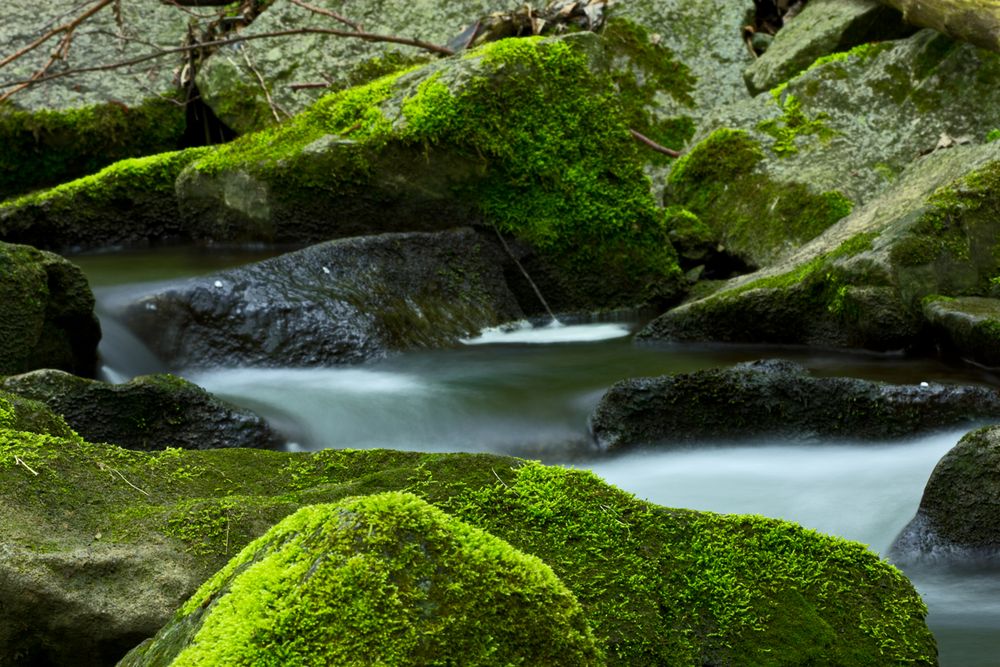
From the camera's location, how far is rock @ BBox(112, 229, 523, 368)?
20.2 ft

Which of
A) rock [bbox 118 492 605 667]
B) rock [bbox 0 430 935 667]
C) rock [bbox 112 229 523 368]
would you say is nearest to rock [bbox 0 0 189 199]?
rock [bbox 112 229 523 368]

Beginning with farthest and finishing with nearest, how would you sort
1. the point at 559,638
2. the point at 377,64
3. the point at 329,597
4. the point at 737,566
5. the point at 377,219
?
the point at 377,64, the point at 377,219, the point at 737,566, the point at 559,638, the point at 329,597

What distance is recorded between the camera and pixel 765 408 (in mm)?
5047

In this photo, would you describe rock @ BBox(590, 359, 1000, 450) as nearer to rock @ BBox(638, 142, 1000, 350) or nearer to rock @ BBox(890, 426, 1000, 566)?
rock @ BBox(890, 426, 1000, 566)

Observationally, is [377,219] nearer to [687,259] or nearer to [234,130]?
[687,259]

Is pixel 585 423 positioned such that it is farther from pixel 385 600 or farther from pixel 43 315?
pixel 385 600

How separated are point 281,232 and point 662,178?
3.56 m

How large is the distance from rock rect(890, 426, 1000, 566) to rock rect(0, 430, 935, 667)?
139 cm

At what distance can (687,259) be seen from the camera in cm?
854

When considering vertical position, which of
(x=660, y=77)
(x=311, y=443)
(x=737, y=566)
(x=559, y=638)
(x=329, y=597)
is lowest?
(x=311, y=443)

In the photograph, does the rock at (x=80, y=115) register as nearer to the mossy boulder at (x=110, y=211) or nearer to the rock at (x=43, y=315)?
the mossy boulder at (x=110, y=211)

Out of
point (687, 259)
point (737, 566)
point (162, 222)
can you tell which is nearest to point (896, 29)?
point (687, 259)

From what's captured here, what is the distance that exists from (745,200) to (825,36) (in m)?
2.23

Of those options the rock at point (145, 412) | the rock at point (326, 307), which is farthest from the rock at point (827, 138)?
the rock at point (145, 412)
